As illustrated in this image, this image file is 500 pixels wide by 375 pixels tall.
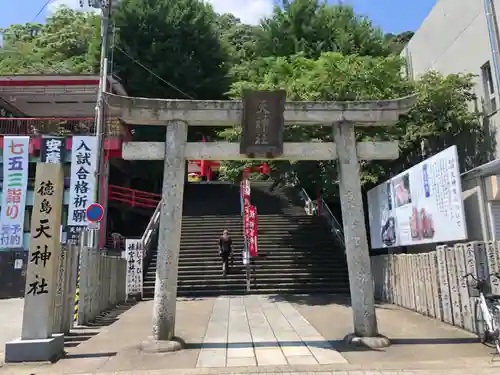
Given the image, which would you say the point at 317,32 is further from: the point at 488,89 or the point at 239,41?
the point at 239,41

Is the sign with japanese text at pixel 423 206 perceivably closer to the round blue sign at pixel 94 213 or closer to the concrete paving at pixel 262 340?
the concrete paving at pixel 262 340

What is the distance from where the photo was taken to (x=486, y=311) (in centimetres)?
682

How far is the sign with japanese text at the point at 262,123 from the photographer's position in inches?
320

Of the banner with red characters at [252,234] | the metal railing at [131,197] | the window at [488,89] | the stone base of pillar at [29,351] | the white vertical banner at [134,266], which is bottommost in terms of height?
the stone base of pillar at [29,351]

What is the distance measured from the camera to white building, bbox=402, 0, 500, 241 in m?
10.9

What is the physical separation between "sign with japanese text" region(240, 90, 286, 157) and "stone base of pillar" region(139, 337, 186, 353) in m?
3.59

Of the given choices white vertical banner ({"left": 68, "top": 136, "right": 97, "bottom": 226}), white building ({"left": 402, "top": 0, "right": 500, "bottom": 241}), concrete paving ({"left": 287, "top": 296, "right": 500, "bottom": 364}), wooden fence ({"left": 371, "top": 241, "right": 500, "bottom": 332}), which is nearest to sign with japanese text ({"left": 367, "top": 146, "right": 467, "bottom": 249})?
wooden fence ({"left": 371, "top": 241, "right": 500, "bottom": 332})

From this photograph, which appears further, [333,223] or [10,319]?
[333,223]

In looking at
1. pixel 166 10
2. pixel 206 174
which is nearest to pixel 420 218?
pixel 166 10

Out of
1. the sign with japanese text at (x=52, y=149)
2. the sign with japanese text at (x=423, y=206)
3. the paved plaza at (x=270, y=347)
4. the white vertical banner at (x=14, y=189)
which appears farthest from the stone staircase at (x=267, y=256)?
the sign with japanese text at (x=52, y=149)

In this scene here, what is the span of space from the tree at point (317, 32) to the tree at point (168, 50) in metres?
4.92

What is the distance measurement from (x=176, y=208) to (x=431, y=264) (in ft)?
18.9

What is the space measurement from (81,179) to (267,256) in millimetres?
7912

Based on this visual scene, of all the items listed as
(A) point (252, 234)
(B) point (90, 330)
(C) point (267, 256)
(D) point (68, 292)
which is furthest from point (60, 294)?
(C) point (267, 256)
